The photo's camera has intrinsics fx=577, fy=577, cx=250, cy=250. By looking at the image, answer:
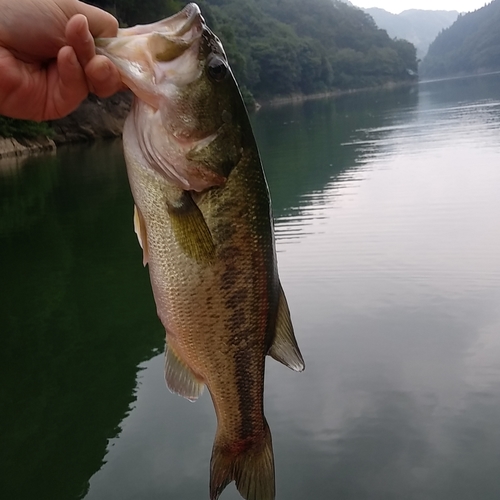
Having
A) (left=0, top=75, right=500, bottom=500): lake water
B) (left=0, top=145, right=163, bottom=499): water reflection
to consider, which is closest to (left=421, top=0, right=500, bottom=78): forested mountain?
(left=0, top=75, right=500, bottom=500): lake water

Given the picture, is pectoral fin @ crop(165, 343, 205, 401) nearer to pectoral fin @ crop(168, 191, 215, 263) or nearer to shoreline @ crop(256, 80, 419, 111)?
pectoral fin @ crop(168, 191, 215, 263)

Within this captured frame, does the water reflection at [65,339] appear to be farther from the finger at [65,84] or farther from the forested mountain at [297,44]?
the forested mountain at [297,44]

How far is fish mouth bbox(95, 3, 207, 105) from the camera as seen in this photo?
6.25ft

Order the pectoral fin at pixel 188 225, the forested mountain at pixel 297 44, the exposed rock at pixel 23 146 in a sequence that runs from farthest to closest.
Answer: the forested mountain at pixel 297 44
the exposed rock at pixel 23 146
the pectoral fin at pixel 188 225

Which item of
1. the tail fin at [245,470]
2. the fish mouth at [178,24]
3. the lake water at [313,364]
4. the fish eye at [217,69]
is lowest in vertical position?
the lake water at [313,364]

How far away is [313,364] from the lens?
741cm

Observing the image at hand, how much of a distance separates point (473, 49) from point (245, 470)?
7087 inches

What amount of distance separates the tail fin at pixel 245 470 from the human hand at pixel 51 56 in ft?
4.96

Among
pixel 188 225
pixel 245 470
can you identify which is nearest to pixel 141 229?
pixel 188 225

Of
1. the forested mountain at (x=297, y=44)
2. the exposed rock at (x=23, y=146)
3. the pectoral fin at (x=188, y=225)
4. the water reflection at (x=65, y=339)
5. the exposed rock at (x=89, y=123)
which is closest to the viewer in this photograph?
the pectoral fin at (x=188, y=225)

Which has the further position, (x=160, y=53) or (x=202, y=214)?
(x=202, y=214)

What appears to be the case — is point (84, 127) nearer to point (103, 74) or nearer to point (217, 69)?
point (103, 74)

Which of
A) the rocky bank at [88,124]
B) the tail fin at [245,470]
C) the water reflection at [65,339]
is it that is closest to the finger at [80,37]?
the tail fin at [245,470]

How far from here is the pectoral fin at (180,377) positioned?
2.28 meters
